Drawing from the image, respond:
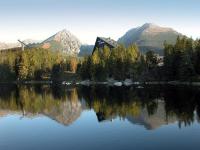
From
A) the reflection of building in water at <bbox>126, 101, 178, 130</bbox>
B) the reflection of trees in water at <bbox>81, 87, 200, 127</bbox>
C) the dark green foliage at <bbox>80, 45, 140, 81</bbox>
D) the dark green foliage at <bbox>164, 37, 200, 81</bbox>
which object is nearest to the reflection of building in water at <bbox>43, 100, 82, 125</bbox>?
the reflection of trees in water at <bbox>81, 87, 200, 127</bbox>

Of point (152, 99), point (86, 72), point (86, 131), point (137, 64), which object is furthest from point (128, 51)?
point (86, 131)

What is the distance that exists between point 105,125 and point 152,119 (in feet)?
27.1

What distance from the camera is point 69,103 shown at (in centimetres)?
8975

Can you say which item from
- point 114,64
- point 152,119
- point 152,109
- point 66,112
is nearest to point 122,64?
point 114,64

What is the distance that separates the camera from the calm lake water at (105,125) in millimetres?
43094

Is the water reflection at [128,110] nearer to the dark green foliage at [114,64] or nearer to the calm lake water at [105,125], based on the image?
the calm lake water at [105,125]

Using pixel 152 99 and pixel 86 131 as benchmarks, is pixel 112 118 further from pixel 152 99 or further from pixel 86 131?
pixel 152 99

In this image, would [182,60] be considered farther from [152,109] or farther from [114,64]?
[152,109]

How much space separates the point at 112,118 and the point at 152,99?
27252mm

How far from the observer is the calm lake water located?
4309 cm

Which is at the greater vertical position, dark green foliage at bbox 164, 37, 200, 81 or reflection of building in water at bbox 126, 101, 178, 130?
dark green foliage at bbox 164, 37, 200, 81

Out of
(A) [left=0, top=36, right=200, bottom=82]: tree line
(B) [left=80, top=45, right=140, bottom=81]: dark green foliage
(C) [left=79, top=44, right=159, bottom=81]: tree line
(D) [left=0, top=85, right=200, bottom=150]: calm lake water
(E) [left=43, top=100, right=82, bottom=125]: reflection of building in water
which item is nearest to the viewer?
(D) [left=0, top=85, right=200, bottom=150]: calm lake water

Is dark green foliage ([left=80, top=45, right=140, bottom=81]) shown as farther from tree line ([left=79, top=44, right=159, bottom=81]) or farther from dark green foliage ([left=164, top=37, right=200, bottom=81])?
dark green foliage ([left=164, top=37, right=200, bottom=81])

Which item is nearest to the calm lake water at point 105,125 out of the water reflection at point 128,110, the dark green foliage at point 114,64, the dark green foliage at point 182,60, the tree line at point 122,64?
the water reflection at point 128,110
